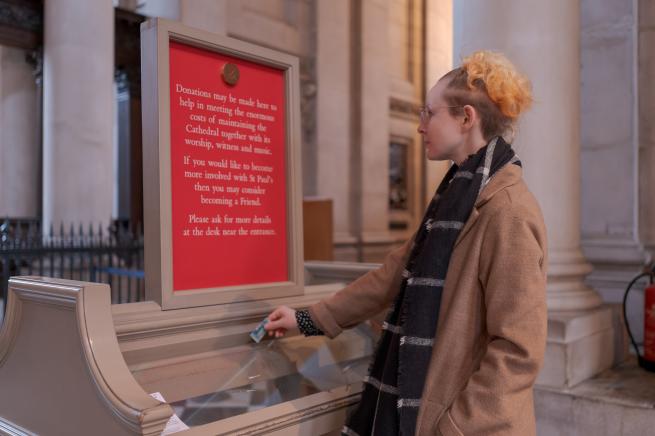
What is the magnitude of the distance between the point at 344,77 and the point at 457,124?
892cm

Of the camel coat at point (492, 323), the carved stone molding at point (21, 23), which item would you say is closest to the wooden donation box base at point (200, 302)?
the camel coat at point (492, 323)

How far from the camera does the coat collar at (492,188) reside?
5.42 ft

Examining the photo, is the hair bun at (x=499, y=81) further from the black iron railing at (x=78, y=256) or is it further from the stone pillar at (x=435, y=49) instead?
the stone pillar at (x=435, y=49)

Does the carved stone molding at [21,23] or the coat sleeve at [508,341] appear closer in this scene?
the coat sleeve at [508,341]

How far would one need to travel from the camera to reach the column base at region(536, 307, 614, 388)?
3045 millimetres

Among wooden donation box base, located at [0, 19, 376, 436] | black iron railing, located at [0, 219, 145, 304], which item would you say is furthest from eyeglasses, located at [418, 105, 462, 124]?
black iron railing, located at [0, 219, 145, 304]

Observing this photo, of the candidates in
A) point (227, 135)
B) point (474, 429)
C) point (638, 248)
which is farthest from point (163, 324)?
point (638, 248)

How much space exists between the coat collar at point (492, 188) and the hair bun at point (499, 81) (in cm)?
19

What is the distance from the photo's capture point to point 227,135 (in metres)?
2.10

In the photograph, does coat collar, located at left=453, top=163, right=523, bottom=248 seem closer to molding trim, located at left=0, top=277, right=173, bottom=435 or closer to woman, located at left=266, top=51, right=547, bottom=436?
woman, located at left=266, top=51, right=547, bottom=436

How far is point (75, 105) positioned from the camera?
23.8 ft

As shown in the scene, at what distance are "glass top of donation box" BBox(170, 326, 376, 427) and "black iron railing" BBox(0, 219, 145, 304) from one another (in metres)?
4.31

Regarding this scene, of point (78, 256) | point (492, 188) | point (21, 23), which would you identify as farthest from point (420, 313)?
point (21, 23)

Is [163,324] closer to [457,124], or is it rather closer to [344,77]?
[457,124]
